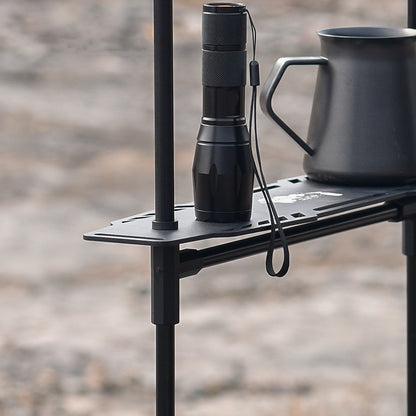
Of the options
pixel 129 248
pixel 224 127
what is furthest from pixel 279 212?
pixel 129 248

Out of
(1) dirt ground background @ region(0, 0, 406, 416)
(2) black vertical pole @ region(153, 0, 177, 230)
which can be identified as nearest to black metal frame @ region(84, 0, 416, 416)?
(2) black vertical pole @ region(153, 0, 177, 230)

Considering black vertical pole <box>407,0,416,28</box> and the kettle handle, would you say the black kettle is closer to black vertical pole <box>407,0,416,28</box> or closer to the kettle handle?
the kettle handle

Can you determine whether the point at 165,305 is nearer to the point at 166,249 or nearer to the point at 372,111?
the point at 166,249

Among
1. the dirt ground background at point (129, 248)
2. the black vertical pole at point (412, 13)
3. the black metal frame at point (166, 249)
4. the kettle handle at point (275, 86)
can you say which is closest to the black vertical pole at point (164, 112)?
the black metal frame at point (166, 249)

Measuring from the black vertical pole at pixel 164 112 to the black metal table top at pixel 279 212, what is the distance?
0.05 ft

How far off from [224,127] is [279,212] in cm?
9

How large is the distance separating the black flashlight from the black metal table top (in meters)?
0.02

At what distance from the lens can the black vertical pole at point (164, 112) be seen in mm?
752

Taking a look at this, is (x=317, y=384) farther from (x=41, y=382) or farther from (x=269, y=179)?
(x=269, y=179)

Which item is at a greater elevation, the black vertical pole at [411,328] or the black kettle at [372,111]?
the black kettle at [372,111]

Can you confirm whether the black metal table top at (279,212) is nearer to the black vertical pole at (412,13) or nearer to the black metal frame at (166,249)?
the black metal frame at (166,249)

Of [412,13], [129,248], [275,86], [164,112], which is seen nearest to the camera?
[164,112]

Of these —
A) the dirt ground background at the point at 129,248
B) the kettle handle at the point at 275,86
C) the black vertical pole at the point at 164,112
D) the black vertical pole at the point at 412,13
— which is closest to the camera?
the black vertical pole at the point at 164,112

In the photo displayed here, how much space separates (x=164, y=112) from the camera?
0.76 meters
